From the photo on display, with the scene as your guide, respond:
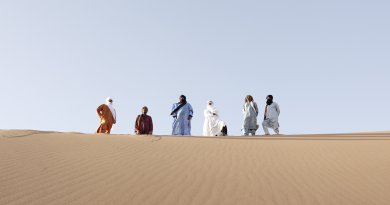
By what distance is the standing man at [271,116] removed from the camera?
47.2 feet

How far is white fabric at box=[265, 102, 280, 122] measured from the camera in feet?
47.1

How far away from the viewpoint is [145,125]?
39.3 feet

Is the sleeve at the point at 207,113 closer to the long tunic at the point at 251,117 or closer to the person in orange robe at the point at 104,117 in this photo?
the long tunic at the point at 251,117

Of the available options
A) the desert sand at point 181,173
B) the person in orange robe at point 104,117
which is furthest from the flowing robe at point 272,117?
the person in orange robe at point 104,117

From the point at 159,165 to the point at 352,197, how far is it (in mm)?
3112

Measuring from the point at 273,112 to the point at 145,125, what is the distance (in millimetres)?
5670

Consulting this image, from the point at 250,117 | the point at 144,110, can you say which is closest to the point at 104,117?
the point at 144,110

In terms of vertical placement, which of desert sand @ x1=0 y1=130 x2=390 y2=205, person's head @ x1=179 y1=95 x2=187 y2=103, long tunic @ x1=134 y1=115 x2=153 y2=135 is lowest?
desert sand @ x1=0 y1=130 x2=390 y2=205

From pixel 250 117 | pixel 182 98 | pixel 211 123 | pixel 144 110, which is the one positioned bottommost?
pixel 211 123

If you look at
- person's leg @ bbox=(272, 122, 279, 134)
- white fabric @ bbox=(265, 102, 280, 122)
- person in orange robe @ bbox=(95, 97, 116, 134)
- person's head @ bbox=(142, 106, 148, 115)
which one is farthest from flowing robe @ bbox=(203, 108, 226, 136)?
person in orange robe @ bbox=(95, 97, 116, 134)

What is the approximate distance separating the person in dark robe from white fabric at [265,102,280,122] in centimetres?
532

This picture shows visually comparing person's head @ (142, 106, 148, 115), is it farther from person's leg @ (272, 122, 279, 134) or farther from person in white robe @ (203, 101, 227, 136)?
person's leg @ (272, 122, 279, 134)

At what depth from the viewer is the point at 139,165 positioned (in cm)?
588

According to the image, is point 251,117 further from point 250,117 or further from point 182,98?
point 182,98
